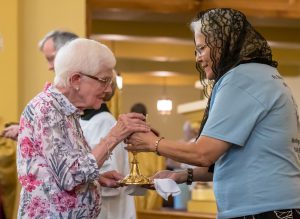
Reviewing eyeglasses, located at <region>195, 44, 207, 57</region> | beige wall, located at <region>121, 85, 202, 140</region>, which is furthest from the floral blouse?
beige wall, located at <region>121, 85, 202, 140</region>

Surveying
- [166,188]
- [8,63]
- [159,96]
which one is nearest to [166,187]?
[166,188]

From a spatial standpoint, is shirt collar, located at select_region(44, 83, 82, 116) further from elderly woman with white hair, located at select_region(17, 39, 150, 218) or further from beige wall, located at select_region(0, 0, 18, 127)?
beige wall, located at select_region(0, 0, 18, 127)

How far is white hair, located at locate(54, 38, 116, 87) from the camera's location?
2.72 meters

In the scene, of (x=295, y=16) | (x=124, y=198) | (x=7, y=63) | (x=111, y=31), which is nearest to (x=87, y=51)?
(x=124, y=198)

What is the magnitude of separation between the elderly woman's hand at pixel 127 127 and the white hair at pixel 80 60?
0.20 meters

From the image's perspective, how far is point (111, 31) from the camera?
970 centimetres

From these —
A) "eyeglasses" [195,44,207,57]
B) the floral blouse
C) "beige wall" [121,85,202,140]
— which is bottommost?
"beige wall" [121,85,202,140]

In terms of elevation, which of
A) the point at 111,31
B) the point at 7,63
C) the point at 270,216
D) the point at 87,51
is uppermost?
the point at 87,51

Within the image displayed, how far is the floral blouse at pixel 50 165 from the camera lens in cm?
256

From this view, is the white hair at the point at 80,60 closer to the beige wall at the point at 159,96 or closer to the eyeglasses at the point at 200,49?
the eyeglasses at the point at 200,49

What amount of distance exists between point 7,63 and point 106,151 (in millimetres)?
3018

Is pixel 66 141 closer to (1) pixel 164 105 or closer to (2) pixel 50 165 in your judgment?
(2) pixel 50 165

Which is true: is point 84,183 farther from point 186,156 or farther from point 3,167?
point 3,167

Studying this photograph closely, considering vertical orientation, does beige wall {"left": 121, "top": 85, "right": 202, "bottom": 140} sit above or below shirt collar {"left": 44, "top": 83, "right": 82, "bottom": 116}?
below
